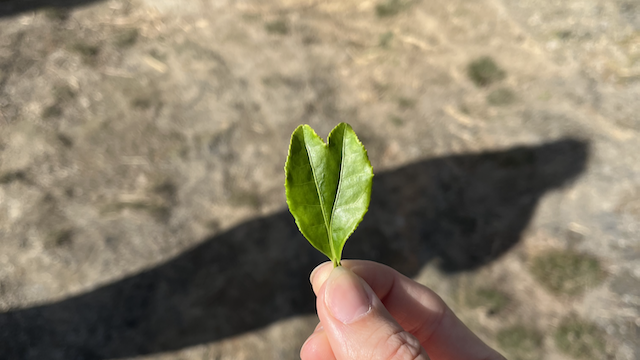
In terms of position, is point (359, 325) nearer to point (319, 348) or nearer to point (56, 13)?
point (319, 348)

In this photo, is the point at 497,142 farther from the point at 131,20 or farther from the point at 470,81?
the point at 131,20

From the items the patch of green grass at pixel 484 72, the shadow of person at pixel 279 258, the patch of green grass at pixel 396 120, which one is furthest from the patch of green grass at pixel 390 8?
the shadow of person at pixel 279 258

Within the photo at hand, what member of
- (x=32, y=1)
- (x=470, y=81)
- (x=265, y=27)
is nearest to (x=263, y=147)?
(x=265, y=27)

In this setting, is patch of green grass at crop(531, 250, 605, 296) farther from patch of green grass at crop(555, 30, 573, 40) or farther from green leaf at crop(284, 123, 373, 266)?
green leaf at crop(284, 123, 373, 266)

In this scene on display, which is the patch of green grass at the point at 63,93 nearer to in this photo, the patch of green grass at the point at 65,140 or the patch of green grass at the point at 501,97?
the patch of green grass at the point at 65,140

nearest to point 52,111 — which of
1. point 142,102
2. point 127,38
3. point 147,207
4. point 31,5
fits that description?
point 142,102
